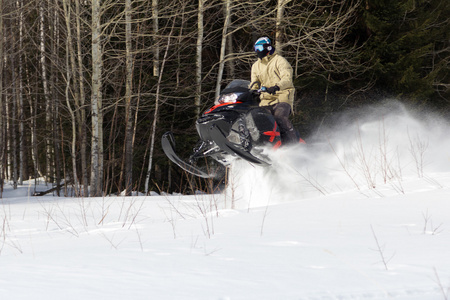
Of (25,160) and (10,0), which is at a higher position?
(10,0)

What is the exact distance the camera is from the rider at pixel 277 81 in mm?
7484

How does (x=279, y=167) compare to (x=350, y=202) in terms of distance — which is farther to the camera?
(x=279, y=167)

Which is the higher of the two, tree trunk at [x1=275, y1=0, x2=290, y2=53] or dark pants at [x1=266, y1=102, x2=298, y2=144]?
tree trunk at [x1=275, y1=0, x2=290, y2=53]

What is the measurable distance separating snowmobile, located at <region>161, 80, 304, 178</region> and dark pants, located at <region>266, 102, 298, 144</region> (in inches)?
4.9

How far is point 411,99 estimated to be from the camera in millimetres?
16984

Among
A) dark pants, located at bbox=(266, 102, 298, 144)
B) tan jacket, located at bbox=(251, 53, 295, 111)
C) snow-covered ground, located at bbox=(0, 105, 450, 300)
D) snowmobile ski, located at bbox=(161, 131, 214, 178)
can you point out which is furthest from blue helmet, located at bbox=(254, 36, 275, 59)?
snow-covered ground, located at bbox=(0, 105, 450, 300)

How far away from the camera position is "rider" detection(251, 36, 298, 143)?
7484 millimetres

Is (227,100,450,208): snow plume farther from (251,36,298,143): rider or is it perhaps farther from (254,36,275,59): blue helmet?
(254,36,275,59): blue helmet

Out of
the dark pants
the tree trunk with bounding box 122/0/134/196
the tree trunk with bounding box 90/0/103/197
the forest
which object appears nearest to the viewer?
the dark pants

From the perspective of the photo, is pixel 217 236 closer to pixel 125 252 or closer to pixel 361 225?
pixel 125 252

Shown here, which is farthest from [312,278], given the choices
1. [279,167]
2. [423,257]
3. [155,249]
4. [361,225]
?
[279,167]

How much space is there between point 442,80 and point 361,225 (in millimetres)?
19358

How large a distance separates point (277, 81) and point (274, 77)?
0.23 feet

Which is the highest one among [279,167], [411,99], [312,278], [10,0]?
[10,0]
